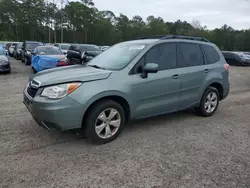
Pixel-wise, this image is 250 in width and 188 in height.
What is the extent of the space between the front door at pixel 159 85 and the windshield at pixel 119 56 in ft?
0.73

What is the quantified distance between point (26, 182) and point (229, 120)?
4258mm

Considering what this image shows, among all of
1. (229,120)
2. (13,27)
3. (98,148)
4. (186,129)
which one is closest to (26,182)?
(98,148)

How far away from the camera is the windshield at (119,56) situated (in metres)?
4.05

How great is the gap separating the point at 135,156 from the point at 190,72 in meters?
2.22

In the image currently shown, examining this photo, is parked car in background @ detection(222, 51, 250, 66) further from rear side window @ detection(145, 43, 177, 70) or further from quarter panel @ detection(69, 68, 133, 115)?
quarter panel @ detection(69, 68, 133, 115)

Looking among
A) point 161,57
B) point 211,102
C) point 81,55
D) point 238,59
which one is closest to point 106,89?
point 161,57

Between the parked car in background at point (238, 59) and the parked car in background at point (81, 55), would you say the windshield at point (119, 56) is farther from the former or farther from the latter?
the parked car in background at point (238, 59)

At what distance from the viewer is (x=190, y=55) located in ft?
15.9

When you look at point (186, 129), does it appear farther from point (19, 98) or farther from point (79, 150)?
point (19, 98)

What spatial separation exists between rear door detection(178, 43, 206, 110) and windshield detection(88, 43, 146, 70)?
3.18 feet

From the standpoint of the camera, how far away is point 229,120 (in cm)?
513

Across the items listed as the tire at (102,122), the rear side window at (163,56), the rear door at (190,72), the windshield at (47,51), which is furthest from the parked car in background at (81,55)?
the tire at (102,122)

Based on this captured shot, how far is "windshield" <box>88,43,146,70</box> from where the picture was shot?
13.3 feet

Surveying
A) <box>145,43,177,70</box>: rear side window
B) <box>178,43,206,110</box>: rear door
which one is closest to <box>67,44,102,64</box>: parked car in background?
<box>178,43,206,110</box>: rear door
